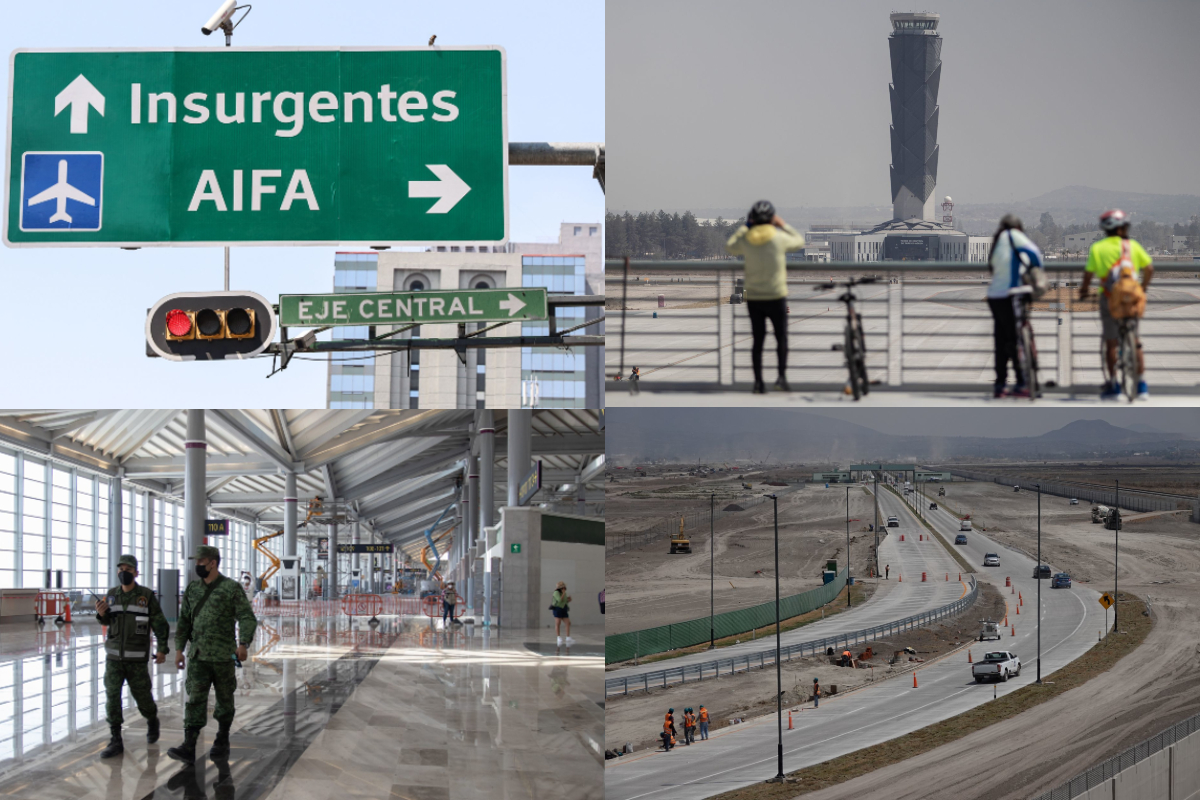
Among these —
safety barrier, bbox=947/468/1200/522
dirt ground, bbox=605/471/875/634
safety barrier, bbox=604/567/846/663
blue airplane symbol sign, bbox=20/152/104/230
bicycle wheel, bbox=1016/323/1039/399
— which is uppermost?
blue airplane symbol sign, bbox=20/152/104/230

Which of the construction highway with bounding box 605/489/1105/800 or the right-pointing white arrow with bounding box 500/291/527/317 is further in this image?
the right-pointing white arrow with bounding box 500/291/527/317

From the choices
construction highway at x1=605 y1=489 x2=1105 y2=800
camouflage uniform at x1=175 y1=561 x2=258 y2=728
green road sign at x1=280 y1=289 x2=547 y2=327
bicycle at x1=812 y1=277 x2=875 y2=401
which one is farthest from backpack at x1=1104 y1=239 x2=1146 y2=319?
camouflage uniform at x1=175 y1=561 x2=258 y2=728

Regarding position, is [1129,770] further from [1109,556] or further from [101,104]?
[101,104]

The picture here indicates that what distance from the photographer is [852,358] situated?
250 inches

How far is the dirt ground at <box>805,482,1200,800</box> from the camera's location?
10016 millimetres

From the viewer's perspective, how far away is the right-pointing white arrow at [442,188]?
706cm

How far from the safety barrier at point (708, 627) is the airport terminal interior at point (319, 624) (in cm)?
105

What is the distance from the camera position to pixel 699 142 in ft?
29.7

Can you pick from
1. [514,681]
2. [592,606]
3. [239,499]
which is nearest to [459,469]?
[239,499]

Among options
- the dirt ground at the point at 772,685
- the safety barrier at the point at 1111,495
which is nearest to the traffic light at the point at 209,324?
the dirt ground at the point at 772,685

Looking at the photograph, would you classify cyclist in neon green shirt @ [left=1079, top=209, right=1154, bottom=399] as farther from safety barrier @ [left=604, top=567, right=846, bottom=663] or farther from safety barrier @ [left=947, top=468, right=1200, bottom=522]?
safety barrier @ [left=604, top=567, right=846, bottom=663]

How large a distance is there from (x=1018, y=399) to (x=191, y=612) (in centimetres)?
637

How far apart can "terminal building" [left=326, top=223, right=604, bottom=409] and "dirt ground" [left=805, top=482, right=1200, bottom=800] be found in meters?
70.1

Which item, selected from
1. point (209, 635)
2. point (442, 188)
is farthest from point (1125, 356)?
point (209, 635)
